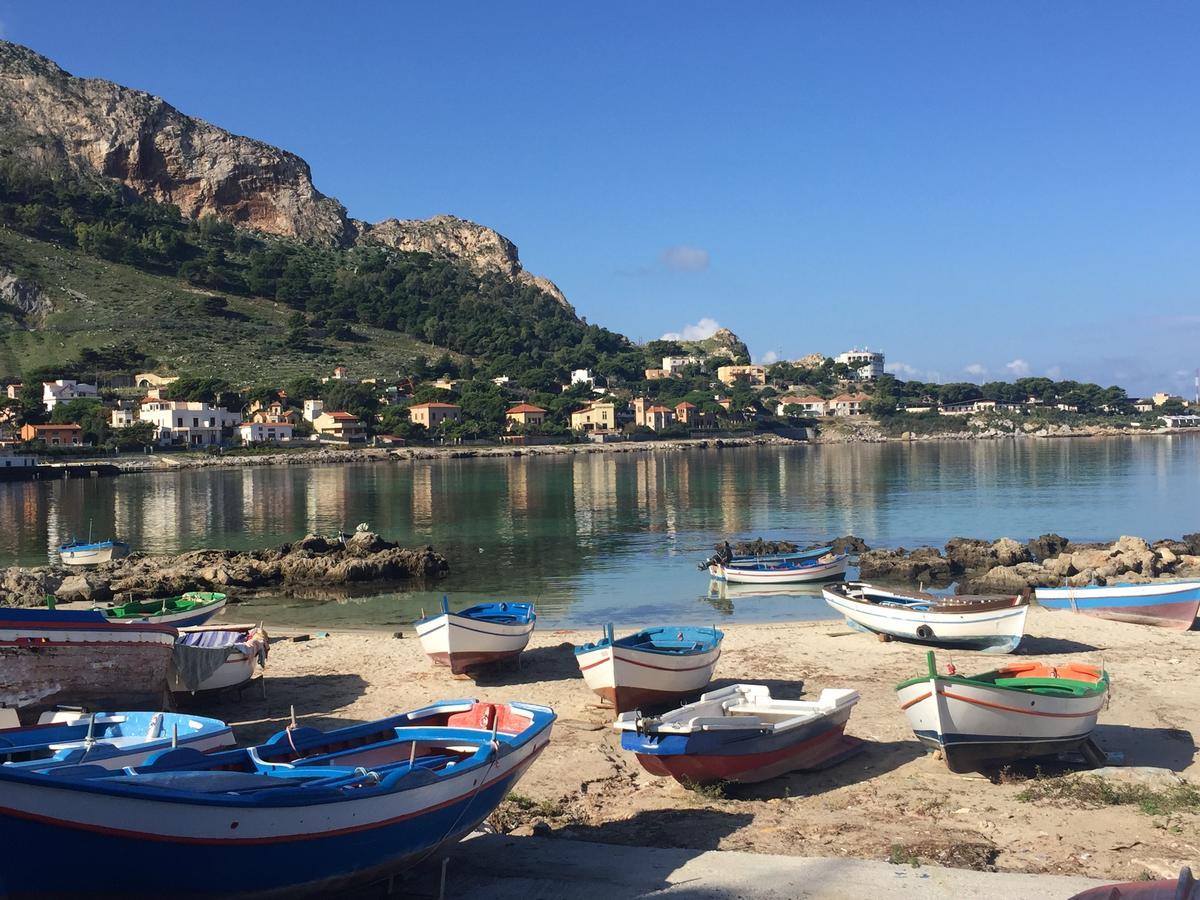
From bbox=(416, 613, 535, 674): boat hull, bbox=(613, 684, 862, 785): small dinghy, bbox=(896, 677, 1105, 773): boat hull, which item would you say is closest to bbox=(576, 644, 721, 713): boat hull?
bbox=(613, 684, 862, 785): small dinghy

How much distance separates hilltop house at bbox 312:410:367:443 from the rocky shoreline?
79426 millimetres

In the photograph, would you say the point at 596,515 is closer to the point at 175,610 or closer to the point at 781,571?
the point at 781,571

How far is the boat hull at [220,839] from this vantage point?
632cm

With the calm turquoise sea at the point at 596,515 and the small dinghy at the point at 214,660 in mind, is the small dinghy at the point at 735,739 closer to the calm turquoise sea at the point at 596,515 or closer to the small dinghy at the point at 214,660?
the small dinghy at the point at 214,660

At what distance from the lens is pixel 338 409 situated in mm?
117438

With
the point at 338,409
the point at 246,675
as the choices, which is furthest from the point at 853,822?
the point at 338,409

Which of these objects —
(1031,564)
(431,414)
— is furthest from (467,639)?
(431,414)

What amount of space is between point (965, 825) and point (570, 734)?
508cm

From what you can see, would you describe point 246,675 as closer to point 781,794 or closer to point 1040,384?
point 781,794

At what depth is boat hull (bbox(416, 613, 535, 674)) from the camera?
15688 mm

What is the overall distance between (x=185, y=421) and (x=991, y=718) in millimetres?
106500

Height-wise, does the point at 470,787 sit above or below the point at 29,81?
below

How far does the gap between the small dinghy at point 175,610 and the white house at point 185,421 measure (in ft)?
297

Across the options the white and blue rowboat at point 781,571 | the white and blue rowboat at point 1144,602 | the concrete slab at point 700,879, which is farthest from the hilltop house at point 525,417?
the concrete slab at point 700,879
